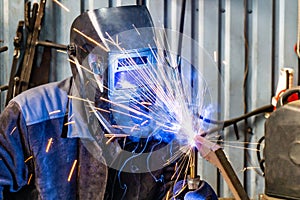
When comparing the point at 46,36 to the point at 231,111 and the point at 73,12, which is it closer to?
the point at 73,12

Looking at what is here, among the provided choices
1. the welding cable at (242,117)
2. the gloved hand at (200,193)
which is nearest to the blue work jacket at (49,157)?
the gloved hand at (200,193)

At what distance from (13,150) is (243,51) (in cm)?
144

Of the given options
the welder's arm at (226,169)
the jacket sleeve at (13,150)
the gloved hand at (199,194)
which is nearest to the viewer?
the welder's arm at (226,169)

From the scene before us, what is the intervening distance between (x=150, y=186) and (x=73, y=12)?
105 centimetres

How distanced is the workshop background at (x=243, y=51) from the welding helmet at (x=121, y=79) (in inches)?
27.0

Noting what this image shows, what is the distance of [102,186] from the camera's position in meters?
2.19

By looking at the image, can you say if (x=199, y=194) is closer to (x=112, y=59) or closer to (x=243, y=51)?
(x=112, y=59)

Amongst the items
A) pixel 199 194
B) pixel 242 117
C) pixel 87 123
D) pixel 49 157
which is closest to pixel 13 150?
pixel 49 157

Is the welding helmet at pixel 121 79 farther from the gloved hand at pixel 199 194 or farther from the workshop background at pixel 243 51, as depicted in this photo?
the workshop background at pixel 243 51

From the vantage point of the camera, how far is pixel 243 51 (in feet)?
9.86

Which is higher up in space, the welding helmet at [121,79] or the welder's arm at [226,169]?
the welding helmet at [121,79]

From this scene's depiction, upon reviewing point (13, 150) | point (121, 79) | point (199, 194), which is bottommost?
point (199, 194)

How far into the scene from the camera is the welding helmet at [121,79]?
2115mm

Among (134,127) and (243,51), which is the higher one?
(243,51)
